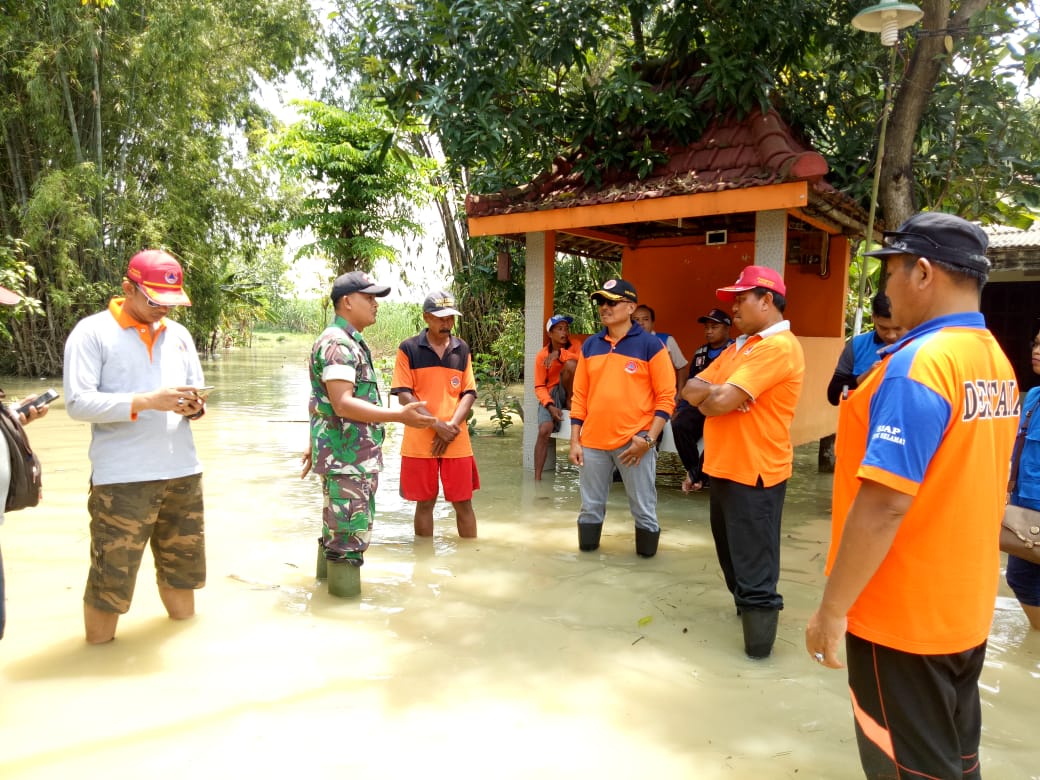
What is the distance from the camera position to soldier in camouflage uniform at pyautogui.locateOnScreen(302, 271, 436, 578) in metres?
3.98

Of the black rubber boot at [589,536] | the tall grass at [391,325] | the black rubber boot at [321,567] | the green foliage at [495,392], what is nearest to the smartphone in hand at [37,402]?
the black rubber boot at [321,567]

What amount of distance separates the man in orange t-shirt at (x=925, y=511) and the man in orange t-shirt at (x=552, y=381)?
5764mm

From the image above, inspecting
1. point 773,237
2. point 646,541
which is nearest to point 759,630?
point 646,541

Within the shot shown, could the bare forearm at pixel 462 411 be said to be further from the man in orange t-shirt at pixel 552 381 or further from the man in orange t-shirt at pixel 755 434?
the man in orange t-shirt at pixel 552 381

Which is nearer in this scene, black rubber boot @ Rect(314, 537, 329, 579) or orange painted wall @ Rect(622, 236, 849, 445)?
black rubber boot @ Rect(314, 537, 329, 579)

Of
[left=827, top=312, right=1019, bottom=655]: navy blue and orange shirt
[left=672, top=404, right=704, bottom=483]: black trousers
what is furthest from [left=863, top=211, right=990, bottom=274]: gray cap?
[left=672, top=404, right=704, bottom=483]: black trousers

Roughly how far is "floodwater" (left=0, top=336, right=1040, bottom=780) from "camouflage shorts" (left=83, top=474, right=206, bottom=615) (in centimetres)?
35

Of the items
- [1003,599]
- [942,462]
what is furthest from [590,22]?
[942,462]

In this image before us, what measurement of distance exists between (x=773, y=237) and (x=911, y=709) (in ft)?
17.6

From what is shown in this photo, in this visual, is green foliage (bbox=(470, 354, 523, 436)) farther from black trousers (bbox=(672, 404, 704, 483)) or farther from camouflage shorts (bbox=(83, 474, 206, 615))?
camouflage shorts (bbox=(83, 474, 206, 615))

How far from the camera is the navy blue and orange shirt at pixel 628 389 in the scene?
15.6 feet

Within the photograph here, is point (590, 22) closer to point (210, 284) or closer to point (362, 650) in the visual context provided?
point (362, 650)

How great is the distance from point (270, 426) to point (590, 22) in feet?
24.8

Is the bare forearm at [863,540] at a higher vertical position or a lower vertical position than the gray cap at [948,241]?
lower
